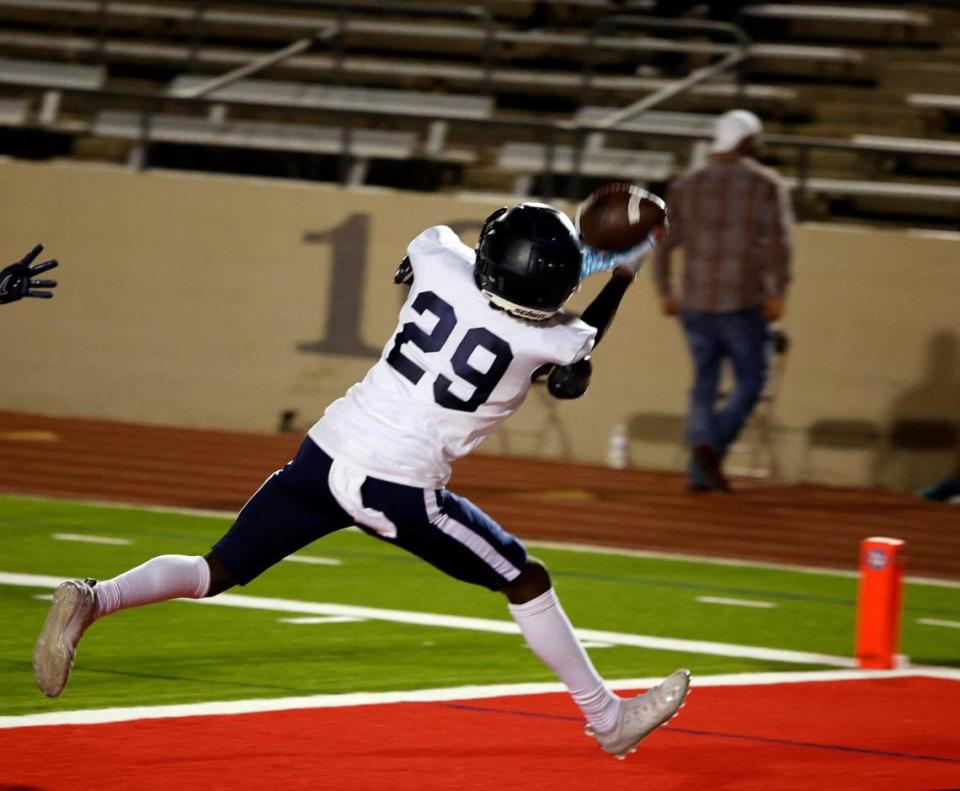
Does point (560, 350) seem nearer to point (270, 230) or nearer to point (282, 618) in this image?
point (282, 618)

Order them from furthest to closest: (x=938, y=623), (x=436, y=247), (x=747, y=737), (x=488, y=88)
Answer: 1. (x=488, y=88)
2. (x=938, y=623)
3. (x=747, y=737)
4. (x=436, y=247)

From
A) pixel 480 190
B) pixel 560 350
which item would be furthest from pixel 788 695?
pixel 480 190

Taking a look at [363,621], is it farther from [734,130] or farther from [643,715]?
[734,130]

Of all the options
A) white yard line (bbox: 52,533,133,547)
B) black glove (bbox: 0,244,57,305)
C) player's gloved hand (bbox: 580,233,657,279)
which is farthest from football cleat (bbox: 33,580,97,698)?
white yard line (bbox: 52,533,133,547)

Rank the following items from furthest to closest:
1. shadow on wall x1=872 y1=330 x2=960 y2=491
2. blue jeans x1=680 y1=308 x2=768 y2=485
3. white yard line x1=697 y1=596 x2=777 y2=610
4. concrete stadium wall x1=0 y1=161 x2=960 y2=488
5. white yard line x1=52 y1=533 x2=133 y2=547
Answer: concrete stadium wall x1=0 y1=161 x2=960 y2=488
shadow on wall x1=872 y1=330 x2=960 y2=491
blue jeans x1=680 y1=308 x2=768 y2=485
white yard line x1=52 y1=533 x2=133 y2=547
white yard line x1=697 y1=596 x2=777 y2=610

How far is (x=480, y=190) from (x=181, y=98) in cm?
250

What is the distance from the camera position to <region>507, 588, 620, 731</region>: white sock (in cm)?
546

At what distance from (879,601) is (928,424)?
249 inches

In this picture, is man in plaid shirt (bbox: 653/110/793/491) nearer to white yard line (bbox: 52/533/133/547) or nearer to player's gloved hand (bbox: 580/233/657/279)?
white yard line (bbox: 52/533/133/547)

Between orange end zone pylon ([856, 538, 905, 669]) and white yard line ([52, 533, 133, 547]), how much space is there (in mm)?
3809

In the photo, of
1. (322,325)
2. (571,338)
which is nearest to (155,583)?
(571,338)

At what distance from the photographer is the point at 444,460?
5473 mm

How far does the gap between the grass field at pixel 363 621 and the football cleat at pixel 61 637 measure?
2.28ft

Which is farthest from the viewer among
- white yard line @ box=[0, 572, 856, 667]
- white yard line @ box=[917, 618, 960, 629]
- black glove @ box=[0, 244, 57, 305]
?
white yard line @ box=[917, 618, 960, 629]
